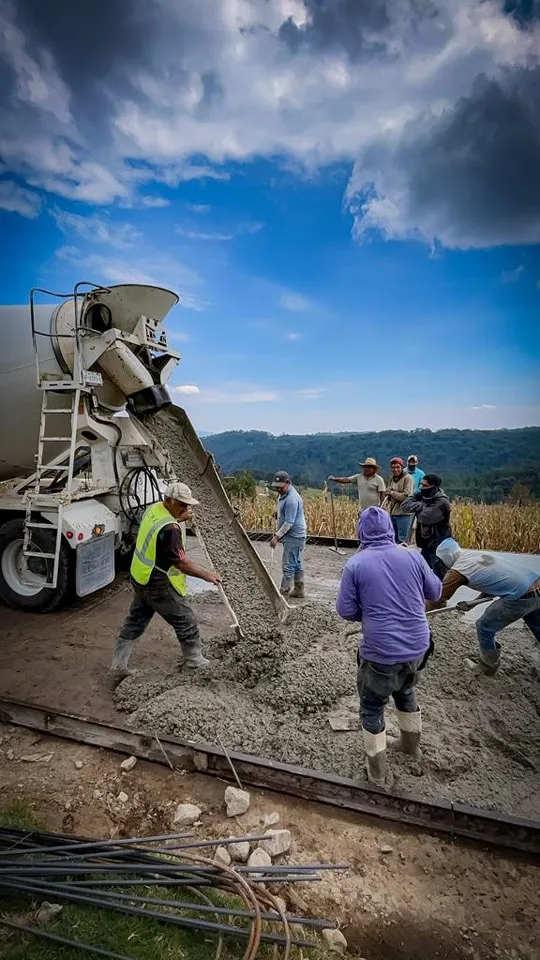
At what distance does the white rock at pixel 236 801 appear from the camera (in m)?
2.85

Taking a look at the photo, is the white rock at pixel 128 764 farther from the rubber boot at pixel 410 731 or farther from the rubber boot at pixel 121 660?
the rubber boot at pixel 410 731

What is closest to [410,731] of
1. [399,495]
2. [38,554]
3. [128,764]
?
[128,764]

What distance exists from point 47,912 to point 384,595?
7.03ft

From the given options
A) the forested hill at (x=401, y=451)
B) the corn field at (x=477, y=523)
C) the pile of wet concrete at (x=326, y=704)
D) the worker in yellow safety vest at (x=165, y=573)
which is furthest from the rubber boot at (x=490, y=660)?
the forested hill at (x=401, y=451)

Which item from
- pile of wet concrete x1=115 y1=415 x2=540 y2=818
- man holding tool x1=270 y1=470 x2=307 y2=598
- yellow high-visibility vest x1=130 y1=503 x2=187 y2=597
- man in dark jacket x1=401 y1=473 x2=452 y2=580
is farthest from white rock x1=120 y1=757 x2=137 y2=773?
man in dark jacket x1=401 y1=473 x2=452 y2=580

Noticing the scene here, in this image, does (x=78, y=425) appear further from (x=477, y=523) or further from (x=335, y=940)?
(x=477, y=523)

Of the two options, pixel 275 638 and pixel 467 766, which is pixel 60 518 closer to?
pixel 275 638

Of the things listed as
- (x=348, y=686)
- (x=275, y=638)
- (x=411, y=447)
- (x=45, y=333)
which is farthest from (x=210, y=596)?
(x=411, y=447)

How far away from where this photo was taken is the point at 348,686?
4.06 meters

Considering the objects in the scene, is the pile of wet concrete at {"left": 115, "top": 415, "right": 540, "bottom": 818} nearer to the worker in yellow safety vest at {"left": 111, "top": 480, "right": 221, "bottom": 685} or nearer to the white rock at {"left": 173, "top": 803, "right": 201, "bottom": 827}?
the worker in yellow safety vest at {"left": 111, "top": 480, "right": 221, "bottom": 685}

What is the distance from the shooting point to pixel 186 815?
281cm

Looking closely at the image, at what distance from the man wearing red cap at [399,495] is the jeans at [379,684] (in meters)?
4.10

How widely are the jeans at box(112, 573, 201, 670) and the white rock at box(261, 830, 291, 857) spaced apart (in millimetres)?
1867

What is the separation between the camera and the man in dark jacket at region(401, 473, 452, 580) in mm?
5977
